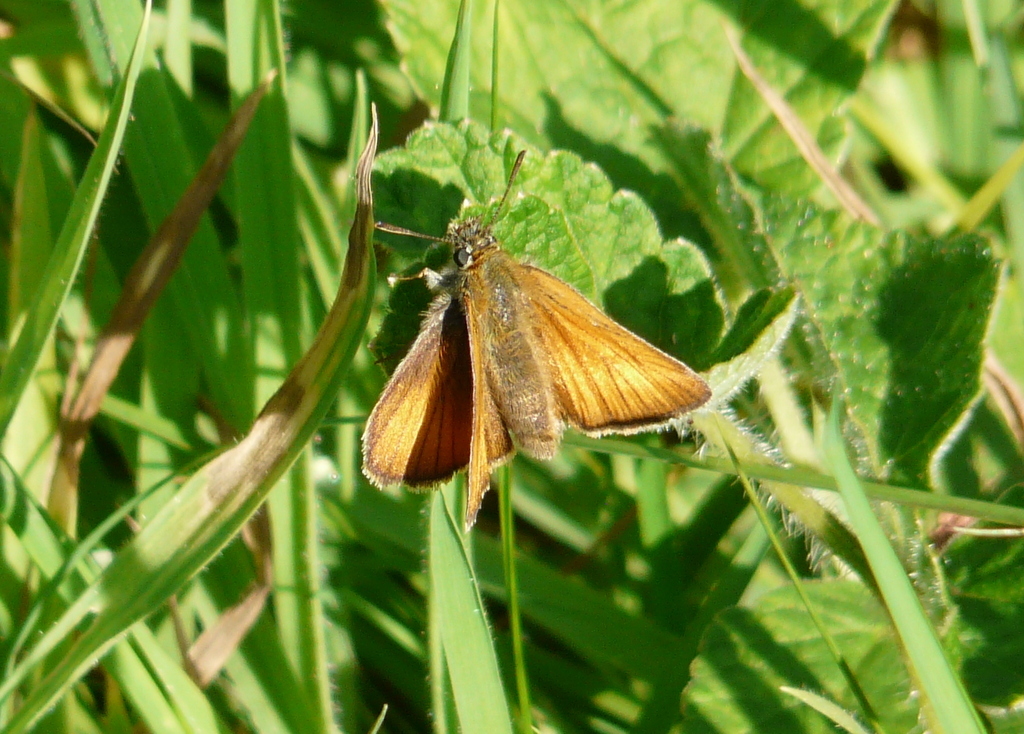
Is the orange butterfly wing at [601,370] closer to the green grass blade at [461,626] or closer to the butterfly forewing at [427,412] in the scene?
Answer: the butterfly forewing at [427,412]

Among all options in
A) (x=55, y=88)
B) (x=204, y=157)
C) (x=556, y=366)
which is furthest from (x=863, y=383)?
(x=55, y=88)

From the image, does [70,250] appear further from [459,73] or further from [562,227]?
[562,227]

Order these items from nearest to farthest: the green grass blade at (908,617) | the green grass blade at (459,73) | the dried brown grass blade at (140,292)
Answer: the green grass blade at (908,617) → the green grass blade at (459,73) → the dried brown grass blade at (140,292)

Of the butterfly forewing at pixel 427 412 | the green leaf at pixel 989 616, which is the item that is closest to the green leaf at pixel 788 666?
the green leaf at pixel 989 616

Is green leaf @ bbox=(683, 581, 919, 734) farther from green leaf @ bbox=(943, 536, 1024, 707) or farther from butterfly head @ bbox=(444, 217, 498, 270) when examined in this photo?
butterfly head @ bbox=(444, 217, 498, 270)

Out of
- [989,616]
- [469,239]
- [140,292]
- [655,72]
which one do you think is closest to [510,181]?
[469,239]
